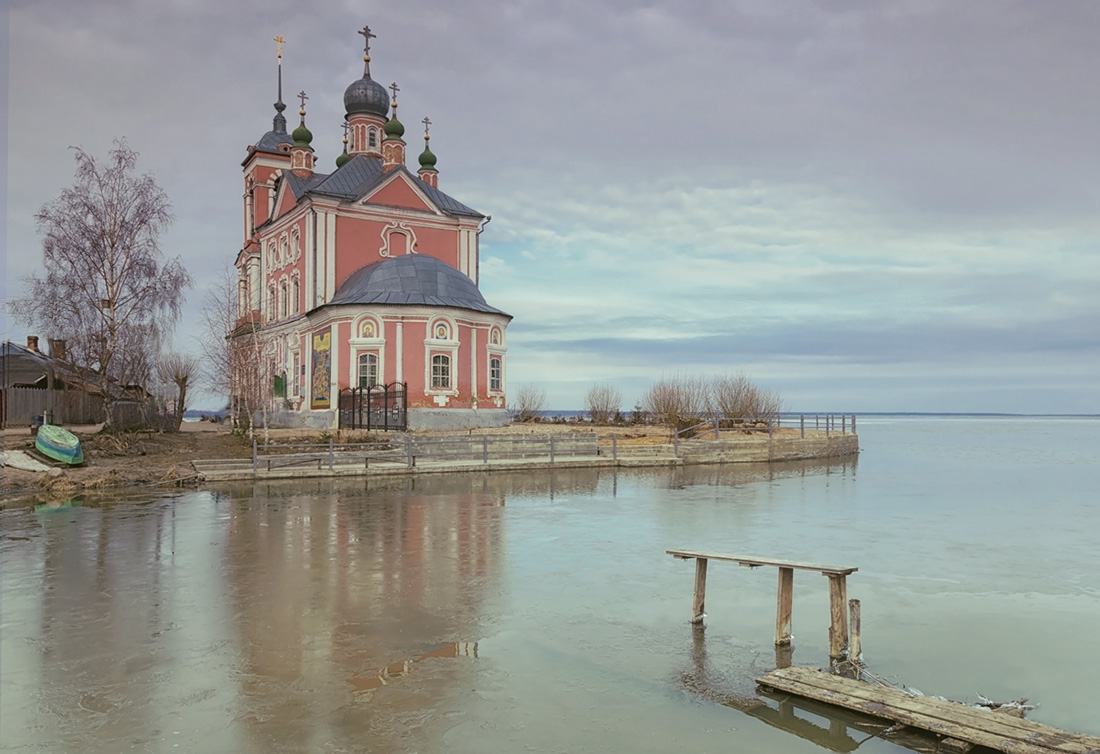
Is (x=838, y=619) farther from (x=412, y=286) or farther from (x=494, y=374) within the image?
(x=412, y=286)

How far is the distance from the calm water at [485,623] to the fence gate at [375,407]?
12.4 meters

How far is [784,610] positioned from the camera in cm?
777

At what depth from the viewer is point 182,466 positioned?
22.7 meters

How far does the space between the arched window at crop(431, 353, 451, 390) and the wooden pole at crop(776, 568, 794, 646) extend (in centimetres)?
2563

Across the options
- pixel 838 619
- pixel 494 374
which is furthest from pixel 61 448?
pixel 838 619

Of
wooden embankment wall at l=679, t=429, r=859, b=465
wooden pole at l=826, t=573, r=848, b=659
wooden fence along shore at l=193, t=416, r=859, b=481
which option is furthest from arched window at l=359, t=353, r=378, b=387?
wooden pole at l=826, t=573, r=848, b=659

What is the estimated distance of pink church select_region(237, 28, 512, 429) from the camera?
3228cm

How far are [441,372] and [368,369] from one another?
2978mm

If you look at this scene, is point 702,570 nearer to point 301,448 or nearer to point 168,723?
point 168,723

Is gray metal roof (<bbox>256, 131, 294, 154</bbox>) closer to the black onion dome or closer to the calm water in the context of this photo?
the black onion dome

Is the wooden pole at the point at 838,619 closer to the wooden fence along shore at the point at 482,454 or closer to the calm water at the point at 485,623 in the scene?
the calm water at the point at 485,623

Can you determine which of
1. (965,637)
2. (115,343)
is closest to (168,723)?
(965,637)

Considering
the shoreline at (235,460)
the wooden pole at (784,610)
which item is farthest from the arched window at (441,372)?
the wooden pole at (784,610)

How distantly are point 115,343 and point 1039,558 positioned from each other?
82.5 ft
